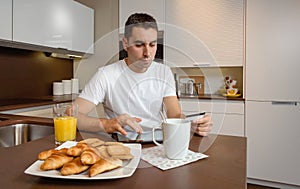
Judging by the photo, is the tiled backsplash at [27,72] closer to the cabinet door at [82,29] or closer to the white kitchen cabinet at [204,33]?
the cabinet door at [82,29]

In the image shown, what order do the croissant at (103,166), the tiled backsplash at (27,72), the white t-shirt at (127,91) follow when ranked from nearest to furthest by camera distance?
the croissant at (103,166), the white t-shirt at (127,91), the tiled backsplash at (27,72)

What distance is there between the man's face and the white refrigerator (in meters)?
1.51

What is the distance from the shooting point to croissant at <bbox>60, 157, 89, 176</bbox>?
59cm

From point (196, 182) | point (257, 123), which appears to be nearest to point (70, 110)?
point (196, 182)

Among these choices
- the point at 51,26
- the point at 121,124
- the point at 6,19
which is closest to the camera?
the point at 121,124

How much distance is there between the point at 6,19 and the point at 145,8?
4.75ft

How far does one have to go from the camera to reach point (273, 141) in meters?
2.36

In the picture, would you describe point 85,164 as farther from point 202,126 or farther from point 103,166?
point 202,126

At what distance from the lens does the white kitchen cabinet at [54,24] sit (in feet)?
7.80

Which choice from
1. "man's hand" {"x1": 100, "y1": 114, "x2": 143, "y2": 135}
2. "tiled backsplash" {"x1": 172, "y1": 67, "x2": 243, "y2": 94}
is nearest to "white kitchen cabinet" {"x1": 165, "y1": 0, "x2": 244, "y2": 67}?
"tiled backsplash" {"x1": 172, "y1": 67, "x2": 243, "y2": 94}

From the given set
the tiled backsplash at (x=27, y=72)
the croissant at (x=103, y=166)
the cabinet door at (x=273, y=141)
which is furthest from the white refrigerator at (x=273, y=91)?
the tiled backsplash at (x=27, y=72)

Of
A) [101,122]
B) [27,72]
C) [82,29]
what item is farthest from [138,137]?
[82,29]

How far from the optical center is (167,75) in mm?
1562

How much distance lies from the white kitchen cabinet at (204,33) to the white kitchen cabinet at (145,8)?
0.07 meters
